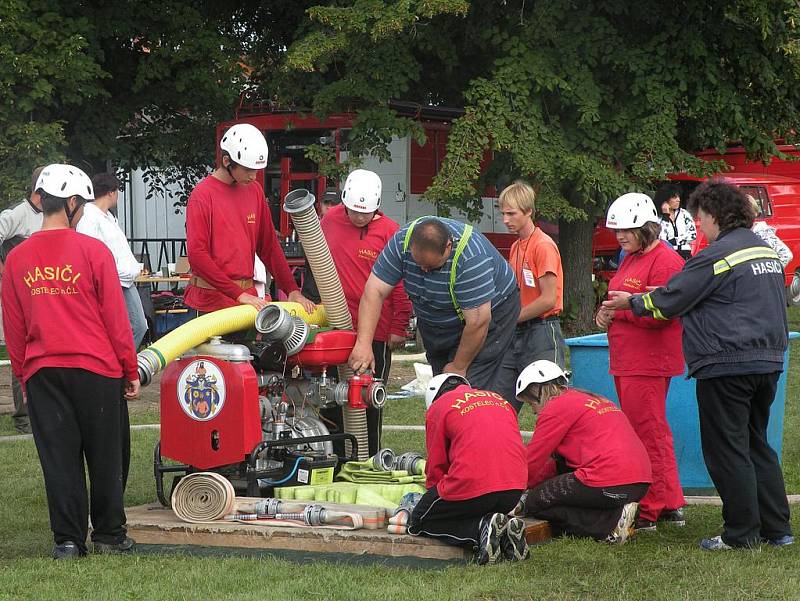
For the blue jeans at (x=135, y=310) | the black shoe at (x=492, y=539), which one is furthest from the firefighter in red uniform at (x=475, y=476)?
the blue jeans at (x=135, y=310)

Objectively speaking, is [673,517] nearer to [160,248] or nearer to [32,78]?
[32,78]

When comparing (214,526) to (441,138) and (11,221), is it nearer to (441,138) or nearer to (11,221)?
(11,221)

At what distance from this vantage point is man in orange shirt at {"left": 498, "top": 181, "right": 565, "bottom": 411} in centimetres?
724

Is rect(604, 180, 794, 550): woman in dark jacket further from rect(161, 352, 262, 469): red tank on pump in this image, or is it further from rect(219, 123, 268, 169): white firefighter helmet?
rect(219, 123, 268, 169): white firefighter helmet

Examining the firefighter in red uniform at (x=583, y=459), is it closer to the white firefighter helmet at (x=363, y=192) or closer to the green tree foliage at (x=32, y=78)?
the white firefighter helmet at (x=363, y=192)

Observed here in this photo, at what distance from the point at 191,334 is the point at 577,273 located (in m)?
11.8

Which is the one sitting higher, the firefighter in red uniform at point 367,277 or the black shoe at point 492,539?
the firefighter in red uniform at point 367,277

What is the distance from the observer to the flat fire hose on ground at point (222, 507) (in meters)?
6.32

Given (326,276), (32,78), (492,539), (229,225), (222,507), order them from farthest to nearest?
(32,78), (326,276), (229,225), (222,507), (492,539)

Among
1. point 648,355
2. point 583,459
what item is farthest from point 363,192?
point 583,459

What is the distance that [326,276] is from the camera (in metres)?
7.06

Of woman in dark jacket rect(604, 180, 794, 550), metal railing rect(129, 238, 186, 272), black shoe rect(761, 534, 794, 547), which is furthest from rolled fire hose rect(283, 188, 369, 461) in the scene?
metal railing rect(129, 238, 186, 272)

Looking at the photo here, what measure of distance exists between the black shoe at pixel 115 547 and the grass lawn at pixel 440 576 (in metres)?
0.15

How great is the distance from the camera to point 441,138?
17.2m
